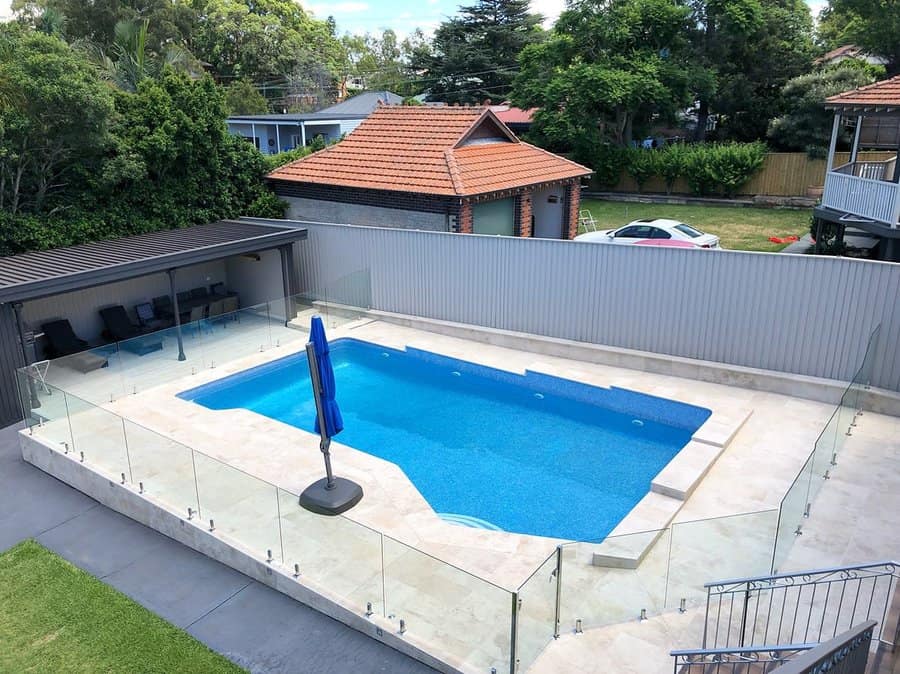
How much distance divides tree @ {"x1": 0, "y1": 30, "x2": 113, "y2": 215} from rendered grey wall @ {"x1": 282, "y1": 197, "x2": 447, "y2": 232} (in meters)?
5.92

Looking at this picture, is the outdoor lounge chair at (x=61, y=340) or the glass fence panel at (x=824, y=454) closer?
the glass fence panel at (x=824, y=454)

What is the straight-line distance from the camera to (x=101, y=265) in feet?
46.3

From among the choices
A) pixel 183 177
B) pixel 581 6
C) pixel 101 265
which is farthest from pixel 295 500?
pixel 581 6

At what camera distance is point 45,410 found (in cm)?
1155

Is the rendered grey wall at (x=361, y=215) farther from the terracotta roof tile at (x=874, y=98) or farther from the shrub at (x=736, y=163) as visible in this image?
the shrub at (x=736, y=163)

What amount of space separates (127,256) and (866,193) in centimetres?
1731

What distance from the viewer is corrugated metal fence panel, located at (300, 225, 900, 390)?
481 inches

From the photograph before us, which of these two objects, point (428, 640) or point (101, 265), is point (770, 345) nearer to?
point (428, 640)

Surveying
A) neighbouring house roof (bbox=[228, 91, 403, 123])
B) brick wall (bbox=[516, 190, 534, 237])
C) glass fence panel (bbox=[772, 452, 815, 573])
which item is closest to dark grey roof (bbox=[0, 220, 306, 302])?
brick wall (bbox=[516, 190, 534, 237])

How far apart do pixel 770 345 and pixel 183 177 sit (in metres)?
14.8

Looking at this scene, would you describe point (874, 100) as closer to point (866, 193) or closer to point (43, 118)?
point (866, 193)

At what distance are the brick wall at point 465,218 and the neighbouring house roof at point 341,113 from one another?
696 inches

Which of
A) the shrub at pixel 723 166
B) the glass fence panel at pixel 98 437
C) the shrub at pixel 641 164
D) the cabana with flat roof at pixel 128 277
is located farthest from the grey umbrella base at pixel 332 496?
the shrub at pixel 641 164

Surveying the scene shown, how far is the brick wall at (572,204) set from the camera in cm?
2303
